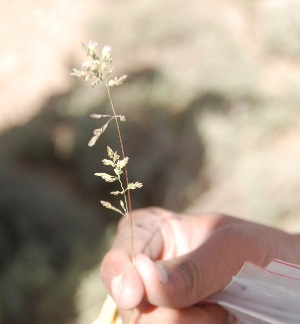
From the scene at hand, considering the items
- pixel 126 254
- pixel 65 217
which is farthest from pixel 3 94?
pixel 126 254

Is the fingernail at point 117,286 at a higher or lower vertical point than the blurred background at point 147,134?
lower

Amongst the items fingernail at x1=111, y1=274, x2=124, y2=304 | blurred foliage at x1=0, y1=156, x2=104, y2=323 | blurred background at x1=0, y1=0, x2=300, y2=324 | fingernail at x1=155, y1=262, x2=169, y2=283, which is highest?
blurred background at x1=0, y1=0, x2=300, y2=324

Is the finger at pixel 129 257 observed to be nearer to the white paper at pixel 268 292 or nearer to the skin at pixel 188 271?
the skin at pixel 188 271

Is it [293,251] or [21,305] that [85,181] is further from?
[293,251]

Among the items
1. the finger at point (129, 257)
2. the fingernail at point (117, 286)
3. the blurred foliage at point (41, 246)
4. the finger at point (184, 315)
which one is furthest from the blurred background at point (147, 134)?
the fingernail at point (117, 286)

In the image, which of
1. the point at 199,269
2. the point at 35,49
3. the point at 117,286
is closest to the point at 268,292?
the point at 199,269

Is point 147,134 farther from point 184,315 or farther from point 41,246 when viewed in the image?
point 184,315

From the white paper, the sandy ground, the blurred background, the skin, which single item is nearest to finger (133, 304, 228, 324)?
the skin

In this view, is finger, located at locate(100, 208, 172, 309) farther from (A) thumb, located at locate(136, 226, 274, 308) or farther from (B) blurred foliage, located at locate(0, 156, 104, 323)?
(B) blurred foliage, located at locate(0, 156, 104, 323)
